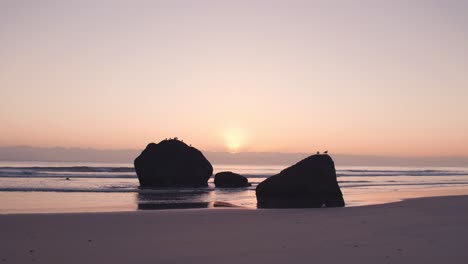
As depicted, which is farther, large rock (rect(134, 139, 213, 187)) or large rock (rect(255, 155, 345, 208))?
large rock (rect(134, 139, 213, 187))

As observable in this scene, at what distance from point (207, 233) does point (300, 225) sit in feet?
10.7

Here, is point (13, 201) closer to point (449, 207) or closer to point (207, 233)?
point (207, 233)

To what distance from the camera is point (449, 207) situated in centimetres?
2172

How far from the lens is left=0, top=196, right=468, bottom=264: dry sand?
31.6 feet

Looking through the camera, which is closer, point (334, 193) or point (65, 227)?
point (65, 227)

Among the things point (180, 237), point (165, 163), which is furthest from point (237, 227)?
point (165, 163)

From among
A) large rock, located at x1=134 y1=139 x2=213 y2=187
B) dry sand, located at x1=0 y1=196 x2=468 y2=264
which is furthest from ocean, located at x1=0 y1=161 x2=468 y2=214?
dry sand, located at x1=0 y1=196 x2=468 y2=264

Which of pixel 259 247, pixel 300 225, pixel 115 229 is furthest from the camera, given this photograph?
pixel 300 225

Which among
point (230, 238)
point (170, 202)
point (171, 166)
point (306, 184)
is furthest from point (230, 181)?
point (230, 238)

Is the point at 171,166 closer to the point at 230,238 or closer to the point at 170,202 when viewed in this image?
the point at 170,202

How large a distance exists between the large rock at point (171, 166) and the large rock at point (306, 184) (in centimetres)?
1849

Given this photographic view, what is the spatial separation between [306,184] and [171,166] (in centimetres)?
2128

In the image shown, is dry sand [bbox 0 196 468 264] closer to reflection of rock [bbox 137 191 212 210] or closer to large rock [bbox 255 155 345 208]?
reflection of rock [bbox 137 191 212 210]

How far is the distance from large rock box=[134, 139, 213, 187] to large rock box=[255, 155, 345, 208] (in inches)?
728
